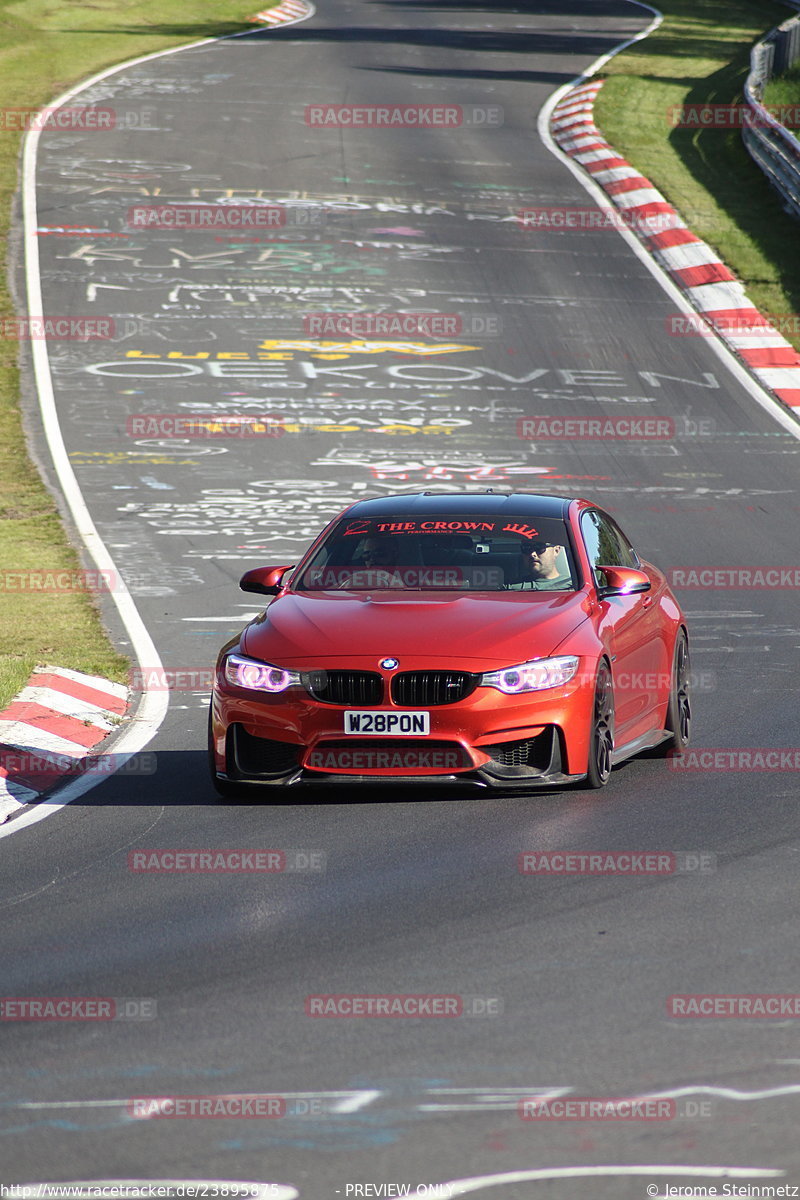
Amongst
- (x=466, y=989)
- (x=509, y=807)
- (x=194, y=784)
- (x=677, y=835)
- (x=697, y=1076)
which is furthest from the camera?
(x=194, y=784)

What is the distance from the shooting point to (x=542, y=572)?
9922 millimetres

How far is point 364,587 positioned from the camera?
991 cm

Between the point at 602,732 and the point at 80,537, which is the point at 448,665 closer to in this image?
the point at 602,732

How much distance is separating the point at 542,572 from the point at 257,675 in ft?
6.03

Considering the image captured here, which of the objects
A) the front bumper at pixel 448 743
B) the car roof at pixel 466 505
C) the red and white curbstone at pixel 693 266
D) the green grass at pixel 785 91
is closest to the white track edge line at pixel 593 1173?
the front bumper at pixel 448 743

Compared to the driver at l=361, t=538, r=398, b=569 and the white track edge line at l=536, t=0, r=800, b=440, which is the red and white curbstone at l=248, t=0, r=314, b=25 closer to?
the white track edge line at l=536, t=0, r=800, b=440

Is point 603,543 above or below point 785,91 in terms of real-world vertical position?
above

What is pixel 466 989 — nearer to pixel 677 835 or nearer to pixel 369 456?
pixel 677 835

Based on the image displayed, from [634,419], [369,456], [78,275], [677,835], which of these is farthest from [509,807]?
[78,275]

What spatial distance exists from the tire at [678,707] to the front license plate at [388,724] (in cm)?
208

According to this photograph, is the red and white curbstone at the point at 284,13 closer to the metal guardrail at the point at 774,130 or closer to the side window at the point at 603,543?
the metal guardrail at the point at 774,130

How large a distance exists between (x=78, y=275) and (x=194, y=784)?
19037mm

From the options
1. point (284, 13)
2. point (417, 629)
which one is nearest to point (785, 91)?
→ point (284, 13)

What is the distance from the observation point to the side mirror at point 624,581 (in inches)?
380
